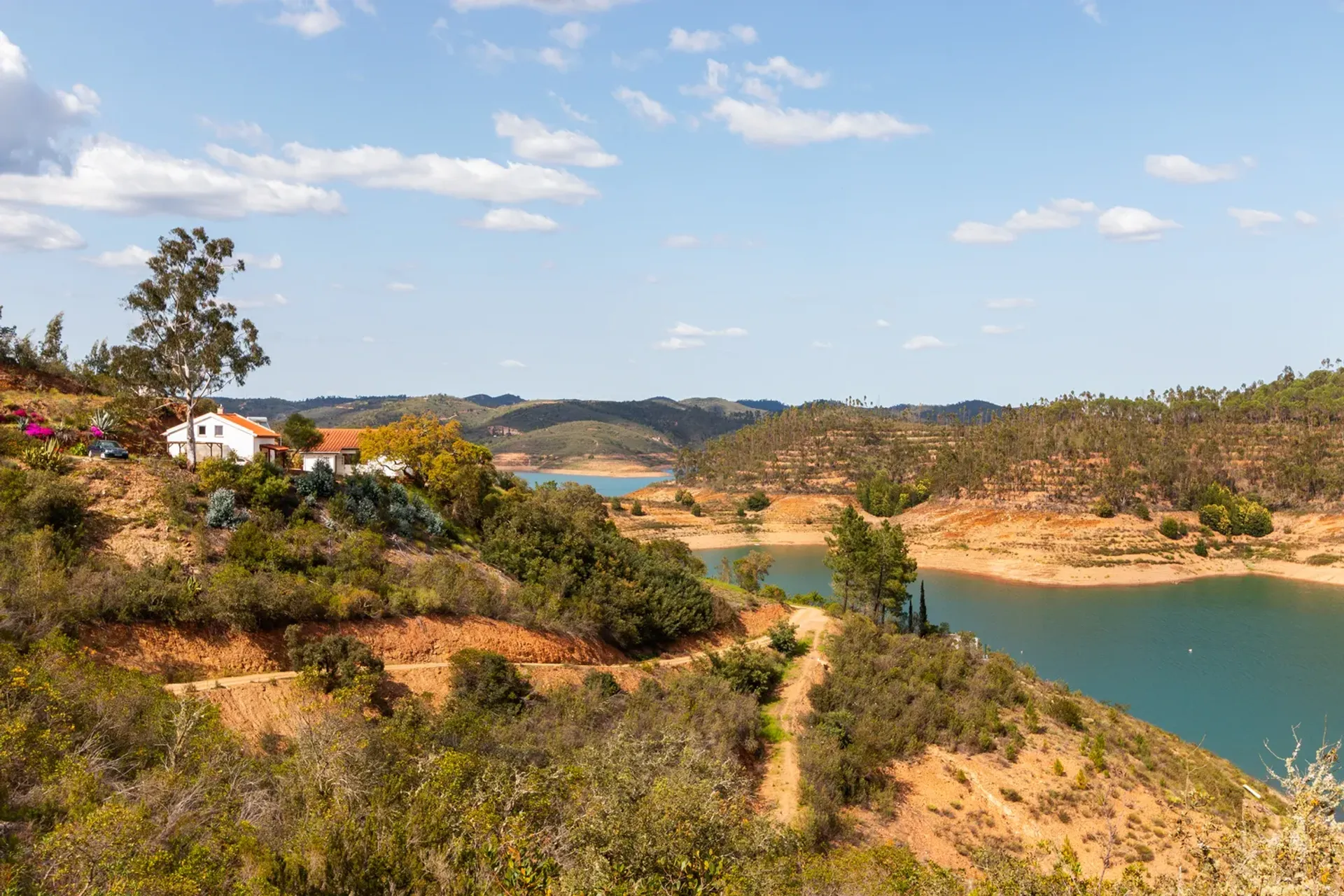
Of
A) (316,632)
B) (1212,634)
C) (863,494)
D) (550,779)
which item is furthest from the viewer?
(863,494)

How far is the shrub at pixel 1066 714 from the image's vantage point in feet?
125

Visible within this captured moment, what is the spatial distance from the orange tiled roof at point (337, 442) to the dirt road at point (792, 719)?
2402 centimetres

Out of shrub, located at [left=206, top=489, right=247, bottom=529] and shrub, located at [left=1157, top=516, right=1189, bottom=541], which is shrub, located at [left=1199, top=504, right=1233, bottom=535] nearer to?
shrub, located at [left=1157, top=516, right=1189, bottom=541]

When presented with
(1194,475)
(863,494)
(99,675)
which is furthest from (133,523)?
(1194,475)

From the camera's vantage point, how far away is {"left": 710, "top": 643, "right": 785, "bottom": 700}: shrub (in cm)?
3500

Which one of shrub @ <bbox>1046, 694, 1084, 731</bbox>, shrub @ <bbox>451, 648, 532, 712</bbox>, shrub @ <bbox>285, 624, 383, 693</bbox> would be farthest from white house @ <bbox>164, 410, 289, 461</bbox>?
shrub @ <bbox>1046, 694, 1084, 731</bbox>

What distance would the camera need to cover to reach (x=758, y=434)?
6407 inches

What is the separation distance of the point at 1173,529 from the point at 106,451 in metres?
103

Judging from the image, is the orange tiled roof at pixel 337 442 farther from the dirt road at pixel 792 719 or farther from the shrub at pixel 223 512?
the dirt road at pixel 792 719

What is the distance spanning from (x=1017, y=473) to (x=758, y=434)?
56.2 meters

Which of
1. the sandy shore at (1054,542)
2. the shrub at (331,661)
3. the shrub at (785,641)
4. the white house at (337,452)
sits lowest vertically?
the sandy shore at (1054,542)

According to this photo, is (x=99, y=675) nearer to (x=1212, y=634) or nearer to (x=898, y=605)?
(x=898, y=605)

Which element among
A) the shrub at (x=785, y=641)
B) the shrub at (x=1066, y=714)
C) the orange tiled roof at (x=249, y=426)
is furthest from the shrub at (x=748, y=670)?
the orange tiled roof at (x=249, y=426)

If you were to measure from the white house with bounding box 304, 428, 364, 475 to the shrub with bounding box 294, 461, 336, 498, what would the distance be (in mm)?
2941
